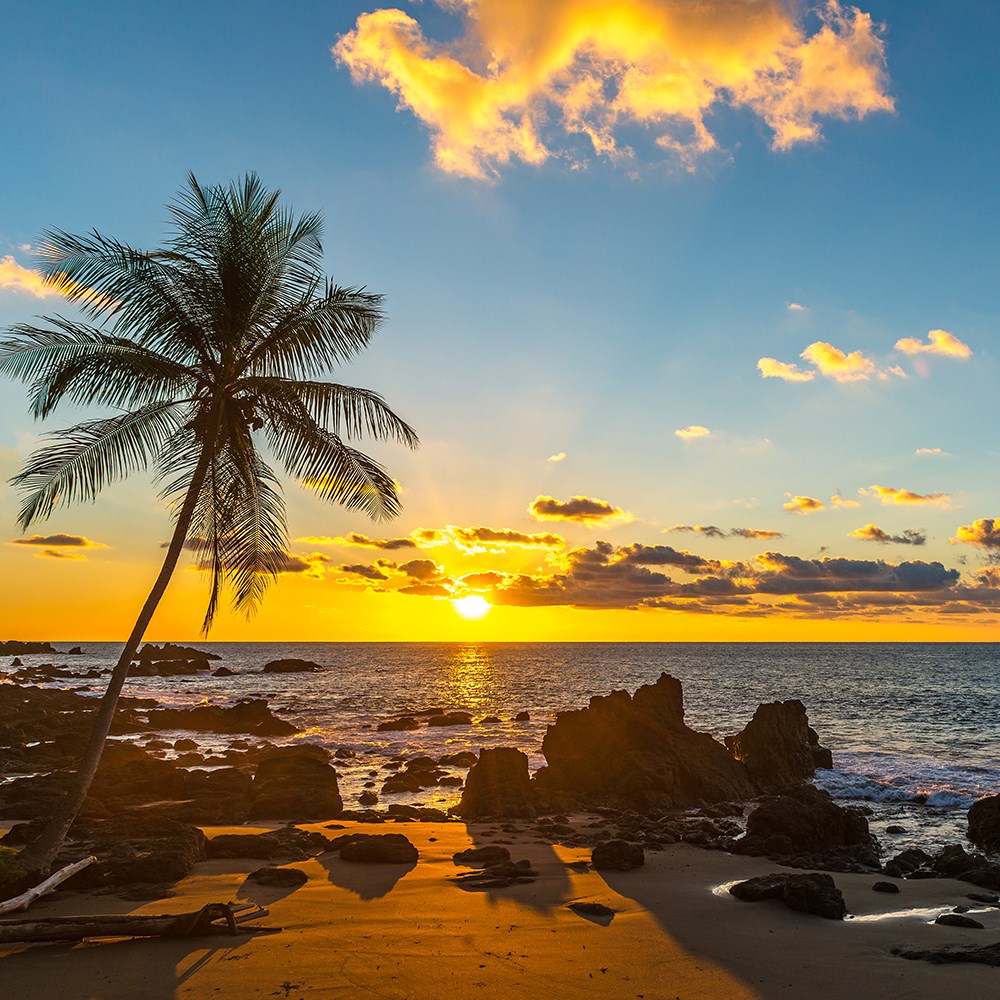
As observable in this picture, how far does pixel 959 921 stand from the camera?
12.3m

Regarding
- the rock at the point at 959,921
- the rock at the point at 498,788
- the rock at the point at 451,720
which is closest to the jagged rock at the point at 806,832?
Result: the rock at the point at 959,921

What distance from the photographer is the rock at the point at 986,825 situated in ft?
67.5

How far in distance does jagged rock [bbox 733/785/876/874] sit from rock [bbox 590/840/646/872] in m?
3.86

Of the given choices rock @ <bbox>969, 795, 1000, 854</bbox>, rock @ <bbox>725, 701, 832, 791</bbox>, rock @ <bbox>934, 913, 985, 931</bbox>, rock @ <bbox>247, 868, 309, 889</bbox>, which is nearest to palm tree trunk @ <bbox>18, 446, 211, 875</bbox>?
rock @ <bbox>247, 868, 309, 889</bbox>

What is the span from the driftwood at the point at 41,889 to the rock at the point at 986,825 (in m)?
22.1

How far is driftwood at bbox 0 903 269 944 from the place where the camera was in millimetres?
9406

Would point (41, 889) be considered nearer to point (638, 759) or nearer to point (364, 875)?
point (364, 875)

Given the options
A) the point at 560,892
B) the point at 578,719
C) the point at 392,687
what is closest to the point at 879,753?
the point at 578,719

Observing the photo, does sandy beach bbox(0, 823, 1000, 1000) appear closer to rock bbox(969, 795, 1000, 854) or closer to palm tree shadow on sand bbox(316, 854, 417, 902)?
palm tree shadow on sand bbox(316, 854, 417, 902)

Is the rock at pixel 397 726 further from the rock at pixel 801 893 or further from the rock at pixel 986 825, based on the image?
the rock at pixel 801 893

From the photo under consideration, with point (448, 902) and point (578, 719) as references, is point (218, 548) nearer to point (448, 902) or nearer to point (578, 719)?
point (448, 902)

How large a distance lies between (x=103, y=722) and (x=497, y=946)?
8030 millimetres

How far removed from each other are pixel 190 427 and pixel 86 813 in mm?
→ 10872

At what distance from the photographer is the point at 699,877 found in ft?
51.9
